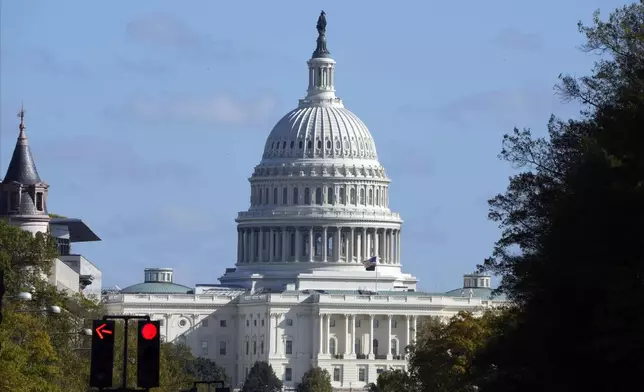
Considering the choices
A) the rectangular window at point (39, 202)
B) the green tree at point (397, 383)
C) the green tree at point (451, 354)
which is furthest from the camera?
the rectangular window at point (39, 202)

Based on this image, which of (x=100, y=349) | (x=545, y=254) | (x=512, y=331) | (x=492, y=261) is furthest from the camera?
(x=492, y=261)

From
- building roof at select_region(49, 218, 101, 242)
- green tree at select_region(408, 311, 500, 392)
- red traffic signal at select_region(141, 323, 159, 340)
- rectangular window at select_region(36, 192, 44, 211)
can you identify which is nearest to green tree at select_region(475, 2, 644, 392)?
red traffic signal at select_region(141, 323, 159, 340)

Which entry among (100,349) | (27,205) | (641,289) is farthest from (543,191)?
(27,205)

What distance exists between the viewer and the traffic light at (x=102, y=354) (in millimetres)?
63000

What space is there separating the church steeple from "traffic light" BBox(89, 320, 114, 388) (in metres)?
91.0

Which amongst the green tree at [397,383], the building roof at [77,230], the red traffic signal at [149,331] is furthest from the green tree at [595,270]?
the building roof at [77,230]

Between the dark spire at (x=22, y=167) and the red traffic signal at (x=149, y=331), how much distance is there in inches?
3726

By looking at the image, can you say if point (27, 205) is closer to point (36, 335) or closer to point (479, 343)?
point (479, 343)

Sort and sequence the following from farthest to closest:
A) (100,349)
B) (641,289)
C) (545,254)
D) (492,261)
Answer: (492,261) → (545,254) → (641,289) → (100,349)

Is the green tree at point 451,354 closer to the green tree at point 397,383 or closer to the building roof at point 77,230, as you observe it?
the green tree at point 397,383

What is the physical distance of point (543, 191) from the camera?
293 ft

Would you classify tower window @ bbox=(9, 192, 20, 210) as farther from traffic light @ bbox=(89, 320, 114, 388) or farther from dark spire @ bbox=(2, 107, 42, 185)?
traffic light @ bbox=(89, 320, 114, 388)

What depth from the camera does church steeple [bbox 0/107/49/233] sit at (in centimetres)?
15575

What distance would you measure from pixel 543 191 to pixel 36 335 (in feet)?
75.8
